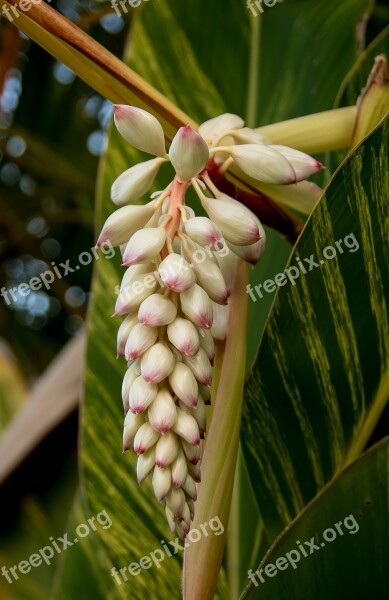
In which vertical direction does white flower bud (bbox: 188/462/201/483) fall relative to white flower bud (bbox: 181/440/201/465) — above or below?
below

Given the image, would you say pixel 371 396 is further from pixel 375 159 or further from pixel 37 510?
pixel 37 510

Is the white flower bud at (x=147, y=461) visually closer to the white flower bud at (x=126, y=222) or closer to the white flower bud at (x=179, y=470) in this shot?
the white flower bud at (x=179, y=470)

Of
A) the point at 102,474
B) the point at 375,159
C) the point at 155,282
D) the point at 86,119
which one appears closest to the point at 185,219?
the point at 155,282

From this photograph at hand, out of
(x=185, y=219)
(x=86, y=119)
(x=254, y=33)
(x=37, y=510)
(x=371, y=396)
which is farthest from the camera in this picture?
(x=86, y=119)

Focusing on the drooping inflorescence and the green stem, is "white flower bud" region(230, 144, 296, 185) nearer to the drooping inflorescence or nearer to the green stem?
the drooping inflorescence

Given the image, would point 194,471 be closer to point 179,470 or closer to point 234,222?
point 179,470

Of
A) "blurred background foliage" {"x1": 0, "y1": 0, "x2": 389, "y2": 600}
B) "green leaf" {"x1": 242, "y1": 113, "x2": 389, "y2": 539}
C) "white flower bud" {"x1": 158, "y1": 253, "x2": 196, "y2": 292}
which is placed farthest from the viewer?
"blurred background foliage" {"x1": 0, "y1": 0, "x2": 389, "y2": 600}

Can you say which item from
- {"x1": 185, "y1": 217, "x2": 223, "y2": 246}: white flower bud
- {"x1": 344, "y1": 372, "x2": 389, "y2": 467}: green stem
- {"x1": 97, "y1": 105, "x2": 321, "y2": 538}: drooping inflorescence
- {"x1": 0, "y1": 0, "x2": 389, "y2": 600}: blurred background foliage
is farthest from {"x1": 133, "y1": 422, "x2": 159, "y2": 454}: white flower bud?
{"x1": 0, "y1": 0, "x2": 389, "y2": 600}: blurred background foliage
